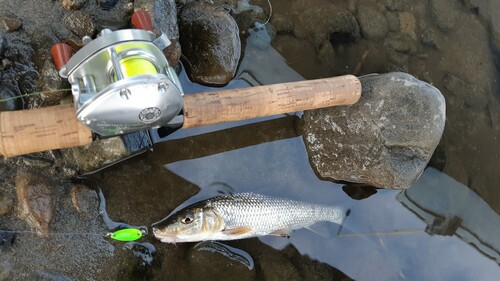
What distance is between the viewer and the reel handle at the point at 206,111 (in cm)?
299

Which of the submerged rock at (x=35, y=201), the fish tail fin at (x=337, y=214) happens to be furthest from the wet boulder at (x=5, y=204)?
the fish tail fin at (x=337, y=214)

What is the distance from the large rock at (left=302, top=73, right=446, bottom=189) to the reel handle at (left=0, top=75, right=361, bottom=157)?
0.45m

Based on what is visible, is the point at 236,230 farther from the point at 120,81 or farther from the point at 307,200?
the point at 120,81

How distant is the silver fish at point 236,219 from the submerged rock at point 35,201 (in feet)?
2.79

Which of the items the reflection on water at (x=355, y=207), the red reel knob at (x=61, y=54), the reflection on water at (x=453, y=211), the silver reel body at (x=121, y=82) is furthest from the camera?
the reflection on water at (x=453, y=211)

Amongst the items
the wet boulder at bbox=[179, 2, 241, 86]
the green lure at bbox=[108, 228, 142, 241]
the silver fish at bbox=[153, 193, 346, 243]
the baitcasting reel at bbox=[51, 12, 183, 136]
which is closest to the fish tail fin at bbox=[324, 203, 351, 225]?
the silver fish at bbox=[153, 193, 346, 243]

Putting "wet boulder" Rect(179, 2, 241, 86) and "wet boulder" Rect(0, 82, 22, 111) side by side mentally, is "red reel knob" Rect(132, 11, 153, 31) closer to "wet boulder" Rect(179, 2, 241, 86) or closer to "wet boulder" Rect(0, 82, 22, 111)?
"wet boulder" Rect(179, 2, 241, 86)

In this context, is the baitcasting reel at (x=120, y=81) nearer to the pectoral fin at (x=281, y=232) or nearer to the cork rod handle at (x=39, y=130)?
the cork rod handle at (x=39, y=130)

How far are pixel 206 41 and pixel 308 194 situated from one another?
179cm

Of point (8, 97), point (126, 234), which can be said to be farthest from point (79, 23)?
point (126, 234)

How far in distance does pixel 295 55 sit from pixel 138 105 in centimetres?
260

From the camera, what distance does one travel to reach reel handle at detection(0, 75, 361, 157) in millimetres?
2988

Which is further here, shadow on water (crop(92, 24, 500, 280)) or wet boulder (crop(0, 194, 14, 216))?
shadow on water (crop(92, 24, 500, 280))

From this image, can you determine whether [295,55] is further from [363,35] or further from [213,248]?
[213,248]
